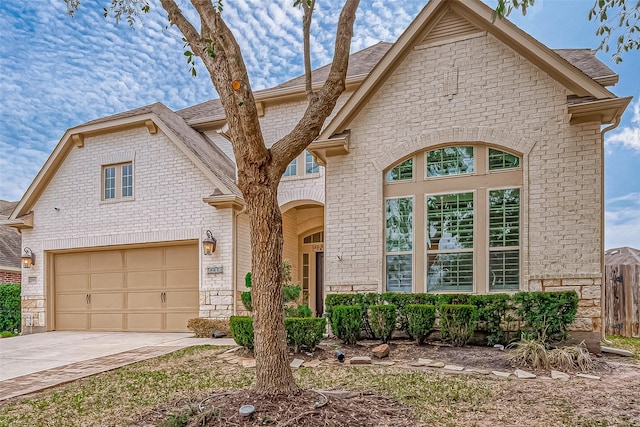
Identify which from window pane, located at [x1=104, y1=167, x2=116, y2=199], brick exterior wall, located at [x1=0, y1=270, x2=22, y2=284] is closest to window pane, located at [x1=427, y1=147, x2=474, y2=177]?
window pane, located at [x1=104, y1=167, x2=116, y2=199]

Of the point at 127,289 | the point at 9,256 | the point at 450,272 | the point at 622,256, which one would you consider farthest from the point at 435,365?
the point at 9,256

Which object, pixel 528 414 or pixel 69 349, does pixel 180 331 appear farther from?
pixel 528 414

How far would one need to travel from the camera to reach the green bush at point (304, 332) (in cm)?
679

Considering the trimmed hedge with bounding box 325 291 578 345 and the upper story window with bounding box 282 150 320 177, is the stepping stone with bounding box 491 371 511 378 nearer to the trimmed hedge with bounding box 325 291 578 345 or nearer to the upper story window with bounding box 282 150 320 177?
the trimmed hedge with bounding box 325 291 578 345

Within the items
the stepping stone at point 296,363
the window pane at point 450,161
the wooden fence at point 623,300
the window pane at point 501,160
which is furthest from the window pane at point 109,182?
the wooden fence at point 623,300

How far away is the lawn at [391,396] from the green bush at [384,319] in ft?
4.94

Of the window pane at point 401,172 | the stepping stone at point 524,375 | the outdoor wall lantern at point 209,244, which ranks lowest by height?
the stepping stone at point 524,375

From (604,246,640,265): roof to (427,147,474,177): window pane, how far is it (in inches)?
275

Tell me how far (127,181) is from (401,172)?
776 centimetres

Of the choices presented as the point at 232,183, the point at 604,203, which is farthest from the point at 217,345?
the point at 604,203

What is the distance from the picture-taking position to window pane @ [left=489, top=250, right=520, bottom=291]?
767 cm

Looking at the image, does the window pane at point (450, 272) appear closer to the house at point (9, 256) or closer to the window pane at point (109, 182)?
the window pane at point (109, 182)

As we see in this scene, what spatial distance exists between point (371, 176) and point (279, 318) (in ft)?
16.9

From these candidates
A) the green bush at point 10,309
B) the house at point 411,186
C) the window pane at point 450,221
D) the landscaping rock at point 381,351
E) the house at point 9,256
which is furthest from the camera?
the house at point 9,256
